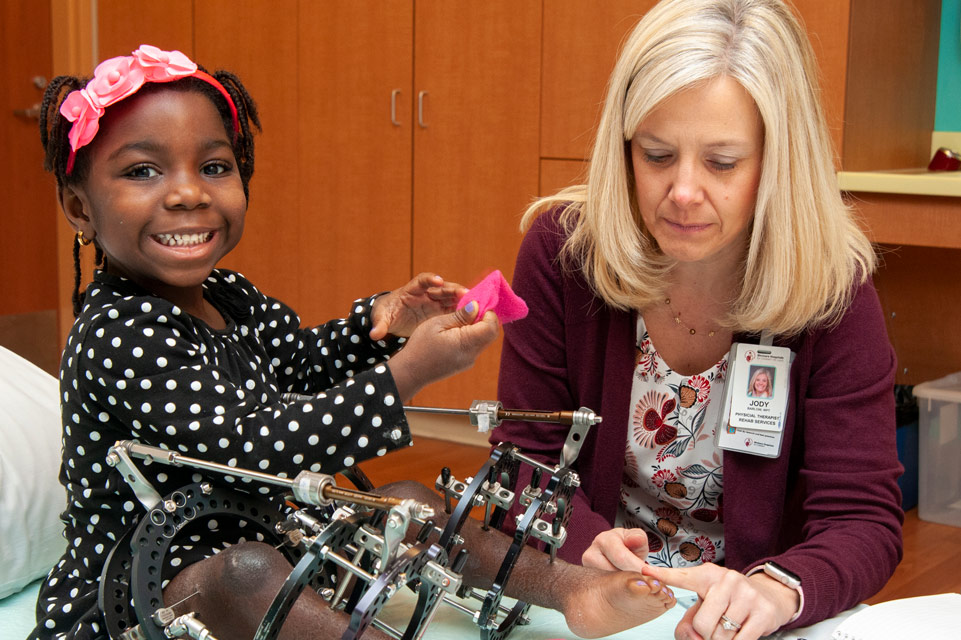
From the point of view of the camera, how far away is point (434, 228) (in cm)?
325

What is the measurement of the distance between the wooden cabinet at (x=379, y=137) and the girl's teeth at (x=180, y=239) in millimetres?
1997

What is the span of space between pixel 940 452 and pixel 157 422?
227 centimetres

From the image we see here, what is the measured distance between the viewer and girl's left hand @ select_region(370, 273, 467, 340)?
1.24 meters

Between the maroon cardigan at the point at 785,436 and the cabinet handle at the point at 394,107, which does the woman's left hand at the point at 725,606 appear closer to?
the maroon cardigan at the point at 785,436

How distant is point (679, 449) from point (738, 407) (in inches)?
4.8

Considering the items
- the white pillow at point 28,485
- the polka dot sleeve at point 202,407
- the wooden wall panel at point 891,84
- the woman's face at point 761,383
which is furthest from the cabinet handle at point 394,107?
the polka dot sleeve at point 202,407

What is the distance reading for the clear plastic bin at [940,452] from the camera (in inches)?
104

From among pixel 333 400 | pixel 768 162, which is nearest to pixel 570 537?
pixel 333 400

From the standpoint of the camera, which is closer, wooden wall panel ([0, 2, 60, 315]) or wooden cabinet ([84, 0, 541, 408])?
wooden cabinet ([84, 0, 541, 408])

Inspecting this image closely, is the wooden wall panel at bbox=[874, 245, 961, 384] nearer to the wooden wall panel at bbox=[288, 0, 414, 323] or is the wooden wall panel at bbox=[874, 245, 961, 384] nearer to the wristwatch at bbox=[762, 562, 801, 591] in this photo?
the wooden wall panel at bbox=[288, 0, 414, 323]

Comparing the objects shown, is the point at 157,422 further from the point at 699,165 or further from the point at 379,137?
the point at 379,137

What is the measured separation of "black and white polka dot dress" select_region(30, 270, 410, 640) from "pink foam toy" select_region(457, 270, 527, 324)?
133mm

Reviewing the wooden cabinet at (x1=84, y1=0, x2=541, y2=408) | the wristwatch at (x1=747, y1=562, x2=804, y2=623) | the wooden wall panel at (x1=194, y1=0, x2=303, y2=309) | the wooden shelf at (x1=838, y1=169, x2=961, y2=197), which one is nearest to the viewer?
the wristwatch at (x1=747, y1=562, x2=804, y2=623)

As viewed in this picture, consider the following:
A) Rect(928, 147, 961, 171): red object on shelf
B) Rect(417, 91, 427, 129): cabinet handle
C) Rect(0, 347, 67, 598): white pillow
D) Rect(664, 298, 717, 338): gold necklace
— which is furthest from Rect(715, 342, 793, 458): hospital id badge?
Rect(417, 91, 427, 129): cabinet handle
